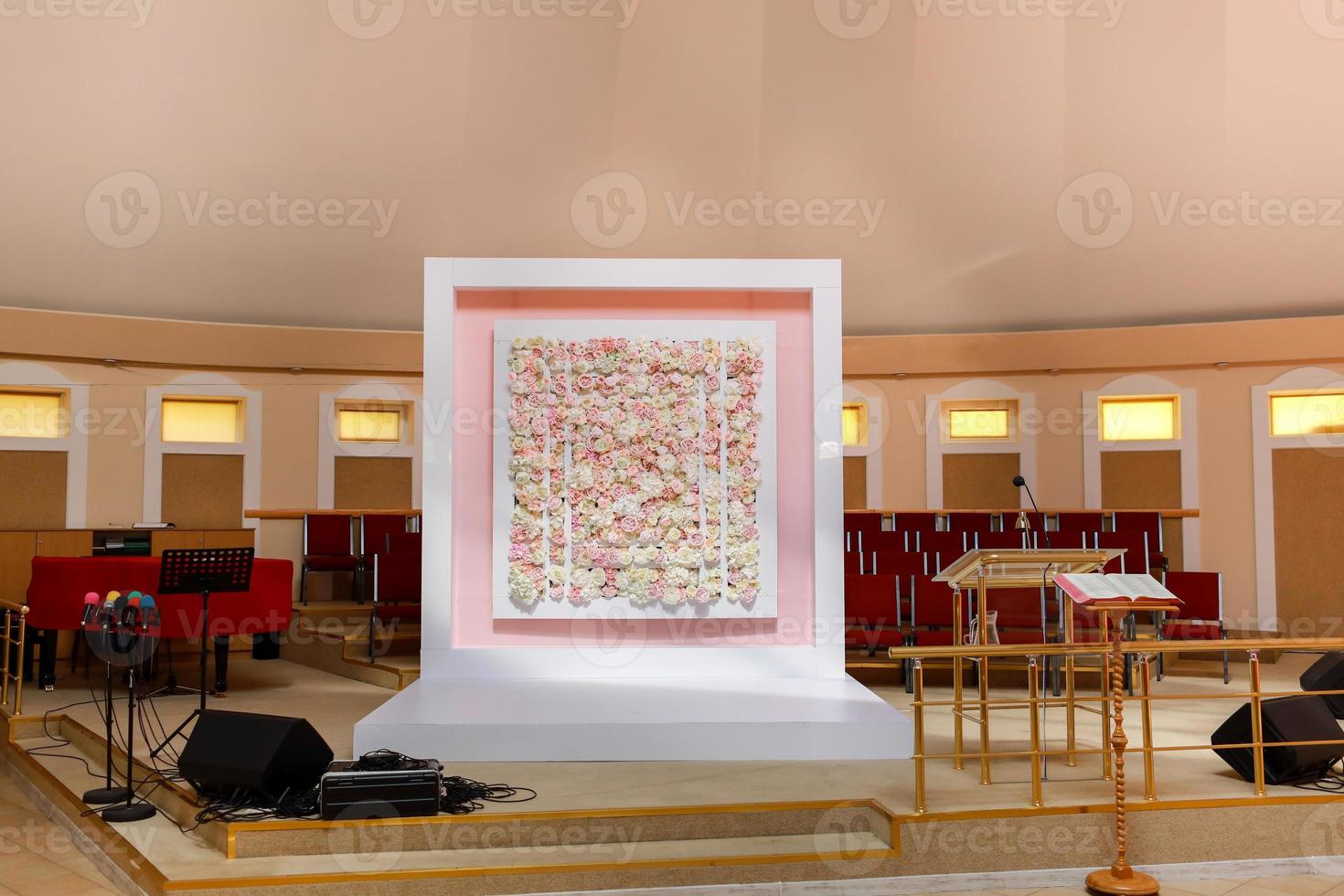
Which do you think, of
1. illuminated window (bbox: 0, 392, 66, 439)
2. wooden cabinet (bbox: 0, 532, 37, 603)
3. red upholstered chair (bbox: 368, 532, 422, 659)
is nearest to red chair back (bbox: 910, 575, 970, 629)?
red upholstered chair (bbox: 368, 532, 422, 659)

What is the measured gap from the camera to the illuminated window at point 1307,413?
8898mm

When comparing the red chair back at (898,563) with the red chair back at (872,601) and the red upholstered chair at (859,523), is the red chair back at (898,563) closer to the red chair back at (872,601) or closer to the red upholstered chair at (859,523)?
the red chair back at (872,601)

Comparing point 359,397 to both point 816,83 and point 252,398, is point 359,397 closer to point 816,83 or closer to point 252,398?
point 252,398

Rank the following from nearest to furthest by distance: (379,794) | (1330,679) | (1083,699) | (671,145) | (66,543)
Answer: (379,794)
(1083,699)
(1330,679)
(66,543)
(671,145)

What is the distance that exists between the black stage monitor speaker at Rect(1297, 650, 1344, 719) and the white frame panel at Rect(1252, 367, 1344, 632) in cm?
316

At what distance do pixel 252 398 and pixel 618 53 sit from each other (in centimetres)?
425

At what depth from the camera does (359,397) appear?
31.6 ft

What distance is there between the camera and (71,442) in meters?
8.78

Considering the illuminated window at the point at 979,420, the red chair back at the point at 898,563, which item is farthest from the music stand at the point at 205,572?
the illuminated window at the point at 979,420

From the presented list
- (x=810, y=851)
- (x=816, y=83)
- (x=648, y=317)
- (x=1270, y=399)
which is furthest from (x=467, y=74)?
(x=1270, y=399)

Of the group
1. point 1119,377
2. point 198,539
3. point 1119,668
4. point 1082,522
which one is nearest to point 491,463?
point 1119,668

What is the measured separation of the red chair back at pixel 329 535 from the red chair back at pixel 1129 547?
19.1ft

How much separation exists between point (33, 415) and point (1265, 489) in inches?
396

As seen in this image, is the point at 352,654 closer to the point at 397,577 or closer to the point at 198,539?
the point at 397,577
